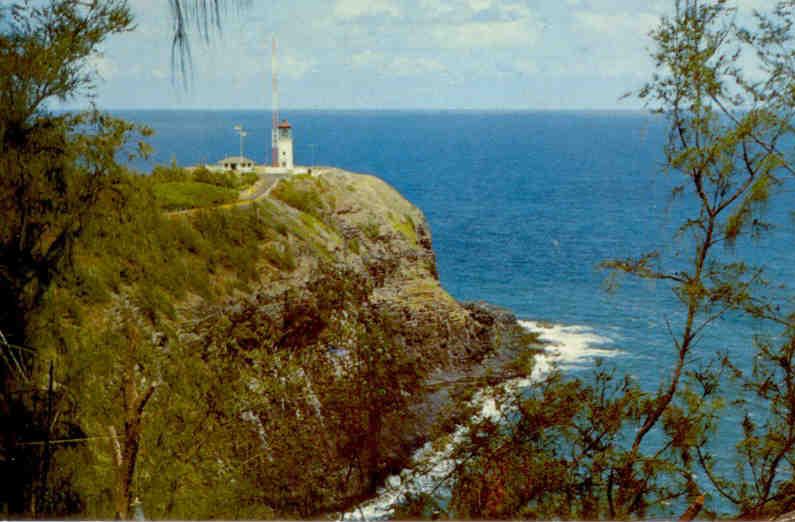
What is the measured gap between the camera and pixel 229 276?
14789 millimetres

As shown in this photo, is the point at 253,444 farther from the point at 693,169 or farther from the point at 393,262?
the point at 393,262

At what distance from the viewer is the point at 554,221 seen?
37656 mm

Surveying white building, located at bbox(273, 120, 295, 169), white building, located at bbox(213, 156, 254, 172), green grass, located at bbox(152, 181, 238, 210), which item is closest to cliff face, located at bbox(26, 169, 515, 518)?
green grass, located at bbox(152, 181, 238, 210)

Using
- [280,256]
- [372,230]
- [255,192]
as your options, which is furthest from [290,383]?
[372,230]

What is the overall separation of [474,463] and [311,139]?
86.7 meters

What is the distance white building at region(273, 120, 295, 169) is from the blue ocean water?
2.49 meters

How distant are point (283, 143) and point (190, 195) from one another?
29.2 ft

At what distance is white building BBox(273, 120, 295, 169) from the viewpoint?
25.3 meters

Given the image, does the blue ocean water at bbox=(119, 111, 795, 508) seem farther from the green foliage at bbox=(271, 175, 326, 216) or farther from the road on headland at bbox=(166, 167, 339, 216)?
the green foliage at bbox=(271, 175, 326, 216)

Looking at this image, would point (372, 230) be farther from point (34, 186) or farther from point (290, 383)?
point (34, 186)

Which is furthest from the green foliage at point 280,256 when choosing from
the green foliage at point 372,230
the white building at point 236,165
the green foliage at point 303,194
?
the white building at point 236,165

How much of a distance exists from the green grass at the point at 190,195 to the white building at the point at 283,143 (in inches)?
273

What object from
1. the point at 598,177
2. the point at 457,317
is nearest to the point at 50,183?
the point at 457,317

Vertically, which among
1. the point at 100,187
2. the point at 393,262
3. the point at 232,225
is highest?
the point at 100,187
